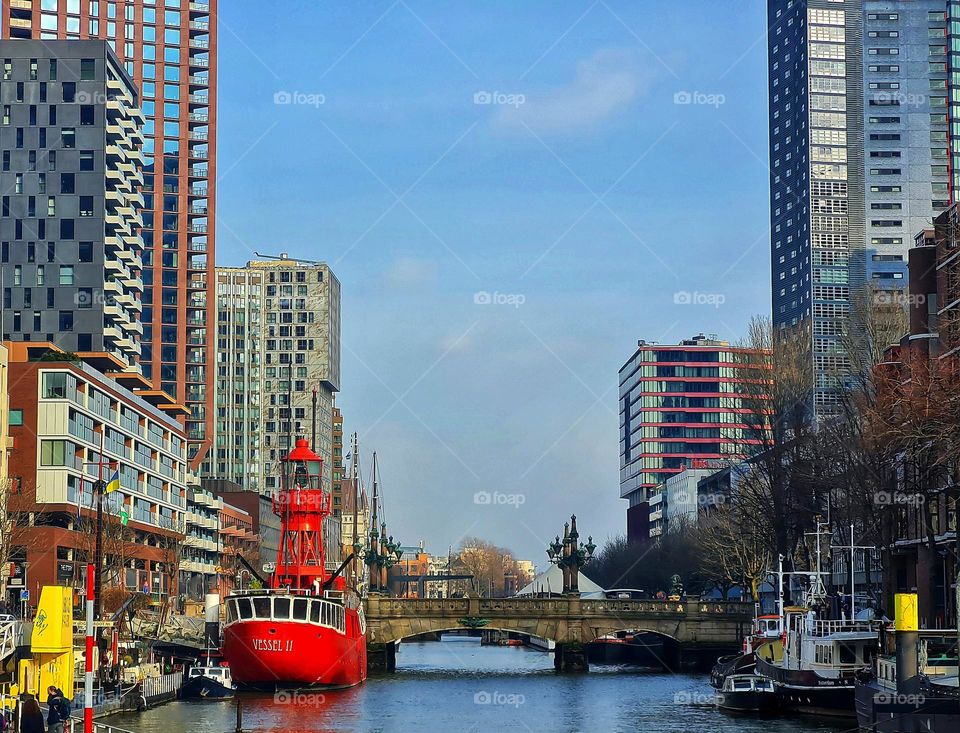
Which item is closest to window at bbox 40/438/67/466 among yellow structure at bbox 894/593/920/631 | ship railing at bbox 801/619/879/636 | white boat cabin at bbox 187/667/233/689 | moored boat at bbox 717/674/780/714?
white boat cabin at bbox 187/667/233/689

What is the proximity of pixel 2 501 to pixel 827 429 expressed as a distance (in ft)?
170

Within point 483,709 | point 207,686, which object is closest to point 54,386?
point 207,686

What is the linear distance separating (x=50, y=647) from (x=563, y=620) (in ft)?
225

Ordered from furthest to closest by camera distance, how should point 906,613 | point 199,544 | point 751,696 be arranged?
point 199,544, point 751,696, point 906,613

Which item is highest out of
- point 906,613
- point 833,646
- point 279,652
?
point 906,613

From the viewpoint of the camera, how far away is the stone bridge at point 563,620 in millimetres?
113500

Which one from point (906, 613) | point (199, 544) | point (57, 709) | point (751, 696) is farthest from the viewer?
point (199, 544)

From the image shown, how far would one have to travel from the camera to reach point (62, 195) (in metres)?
157

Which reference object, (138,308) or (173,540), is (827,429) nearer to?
(173,540)

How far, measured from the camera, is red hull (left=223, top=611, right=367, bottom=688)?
268 ft

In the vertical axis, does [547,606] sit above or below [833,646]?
below

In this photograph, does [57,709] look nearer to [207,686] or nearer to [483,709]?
[207,686]

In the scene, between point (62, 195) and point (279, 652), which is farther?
point (62, 195)

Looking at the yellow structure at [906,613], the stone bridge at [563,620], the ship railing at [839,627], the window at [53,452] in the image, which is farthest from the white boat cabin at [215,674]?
the yellow structure at [906,613]
